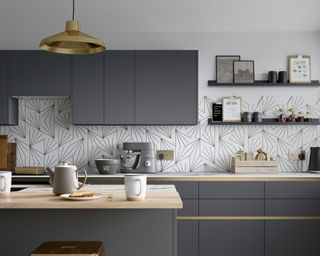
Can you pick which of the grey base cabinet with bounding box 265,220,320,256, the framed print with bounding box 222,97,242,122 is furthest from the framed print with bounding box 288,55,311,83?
the grey base cabinet with bounding box 265,220,320,256

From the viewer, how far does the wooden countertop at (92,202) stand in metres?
1.89

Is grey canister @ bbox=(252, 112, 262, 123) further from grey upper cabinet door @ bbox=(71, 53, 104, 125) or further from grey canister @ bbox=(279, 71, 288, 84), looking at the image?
grey upper cabinet door @ bbox=(71, 53, 104, 125)

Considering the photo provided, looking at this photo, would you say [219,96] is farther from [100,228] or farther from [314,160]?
[100,228]

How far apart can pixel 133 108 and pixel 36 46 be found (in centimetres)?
132

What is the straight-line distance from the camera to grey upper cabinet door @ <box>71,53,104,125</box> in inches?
168

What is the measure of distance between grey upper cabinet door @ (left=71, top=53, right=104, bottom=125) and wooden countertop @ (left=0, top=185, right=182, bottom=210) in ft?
6.64

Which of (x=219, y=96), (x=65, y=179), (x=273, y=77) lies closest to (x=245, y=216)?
(x=219, y=96)

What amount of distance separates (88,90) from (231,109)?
5.08 feet

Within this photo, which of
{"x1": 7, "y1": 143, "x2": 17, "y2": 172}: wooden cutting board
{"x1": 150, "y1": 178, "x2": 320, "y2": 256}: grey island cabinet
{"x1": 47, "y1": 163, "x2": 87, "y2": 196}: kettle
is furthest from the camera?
{"x1": 7, "y1": 143, "x2": 17, "y2": 172}: wooden cutting board

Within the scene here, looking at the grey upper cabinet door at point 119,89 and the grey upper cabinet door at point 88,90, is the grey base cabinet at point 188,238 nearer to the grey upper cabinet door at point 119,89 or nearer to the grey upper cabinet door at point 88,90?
the grey upper cabinet door at point 119,89

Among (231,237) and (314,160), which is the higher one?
(314,160)

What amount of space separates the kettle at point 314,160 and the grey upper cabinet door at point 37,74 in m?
2.62

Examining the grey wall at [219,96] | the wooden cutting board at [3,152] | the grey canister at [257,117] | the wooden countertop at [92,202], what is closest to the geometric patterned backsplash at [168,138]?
the grey wall at [219,96]

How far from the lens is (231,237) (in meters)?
3.95
